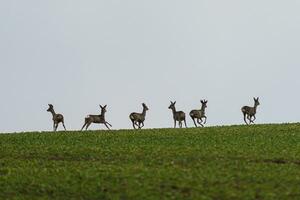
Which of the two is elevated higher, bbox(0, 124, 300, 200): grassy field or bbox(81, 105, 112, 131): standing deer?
bbox(81, 105, 112, 131): standing deer

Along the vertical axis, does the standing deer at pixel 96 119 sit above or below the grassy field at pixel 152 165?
above

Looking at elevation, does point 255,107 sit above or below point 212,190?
above

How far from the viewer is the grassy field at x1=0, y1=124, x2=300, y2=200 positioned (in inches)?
1069

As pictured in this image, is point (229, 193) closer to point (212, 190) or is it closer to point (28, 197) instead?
point (212, 190)

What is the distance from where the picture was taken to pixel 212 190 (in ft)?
87.6

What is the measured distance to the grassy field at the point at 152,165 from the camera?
89.0 ft

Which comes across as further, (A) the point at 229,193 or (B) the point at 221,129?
(B) the point at 221,129

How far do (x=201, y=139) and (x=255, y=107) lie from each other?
18183 millimetres

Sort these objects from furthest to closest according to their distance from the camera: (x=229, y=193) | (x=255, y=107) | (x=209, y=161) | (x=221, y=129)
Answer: (x=255, y=107), (x=221, y=129), (x=209, y=161), (x=229, y=193)

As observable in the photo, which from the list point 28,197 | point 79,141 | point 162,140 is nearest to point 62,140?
point 79,141

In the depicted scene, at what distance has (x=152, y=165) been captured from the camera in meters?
32.1

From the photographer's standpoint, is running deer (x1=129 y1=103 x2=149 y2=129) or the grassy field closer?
the grassy field

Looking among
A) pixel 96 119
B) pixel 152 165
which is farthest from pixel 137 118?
pixel 152 165

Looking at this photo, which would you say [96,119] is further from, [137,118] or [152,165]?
[152,165]
